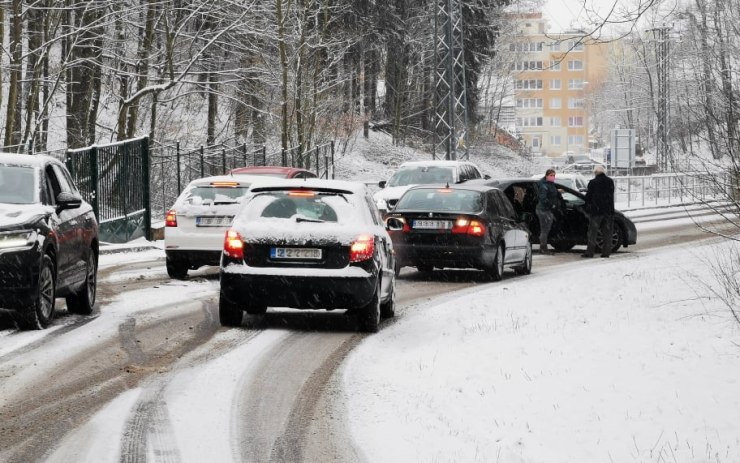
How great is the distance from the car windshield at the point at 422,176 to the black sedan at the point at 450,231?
895cm

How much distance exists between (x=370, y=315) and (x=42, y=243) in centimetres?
321

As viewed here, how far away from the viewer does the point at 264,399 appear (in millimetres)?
8570

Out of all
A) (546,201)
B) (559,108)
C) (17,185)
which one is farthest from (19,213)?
(559,108)

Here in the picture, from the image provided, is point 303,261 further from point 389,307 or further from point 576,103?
point 576,103

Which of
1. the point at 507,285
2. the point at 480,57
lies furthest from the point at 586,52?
the point at 507,285

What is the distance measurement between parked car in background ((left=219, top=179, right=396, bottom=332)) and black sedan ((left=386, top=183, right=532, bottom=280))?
6068mm

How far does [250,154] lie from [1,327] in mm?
21741

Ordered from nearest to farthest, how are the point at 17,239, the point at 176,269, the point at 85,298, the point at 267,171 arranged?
1. the point at 17,239
2. the point at 85,298
3. the point at 176,269
4. the point at 267,171

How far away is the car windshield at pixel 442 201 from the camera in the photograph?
18656 millimetres

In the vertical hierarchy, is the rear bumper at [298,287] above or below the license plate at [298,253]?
below

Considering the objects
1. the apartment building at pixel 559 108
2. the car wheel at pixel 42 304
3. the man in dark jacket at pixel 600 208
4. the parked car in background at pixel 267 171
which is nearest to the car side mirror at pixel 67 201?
the car wheel at pixel 42 304

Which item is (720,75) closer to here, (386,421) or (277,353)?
(277,353)

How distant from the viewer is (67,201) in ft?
40.3

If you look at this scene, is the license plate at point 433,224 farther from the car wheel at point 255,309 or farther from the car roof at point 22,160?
the car roof at point 22,160
